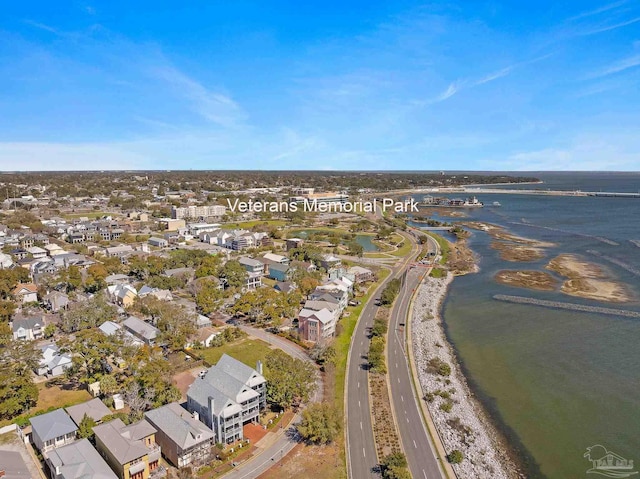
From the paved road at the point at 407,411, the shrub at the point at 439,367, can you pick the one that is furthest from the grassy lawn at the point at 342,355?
the shrub at the point at 439,367

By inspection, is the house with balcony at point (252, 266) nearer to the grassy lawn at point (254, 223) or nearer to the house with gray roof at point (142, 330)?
the house with gray roof at point (142, 330)

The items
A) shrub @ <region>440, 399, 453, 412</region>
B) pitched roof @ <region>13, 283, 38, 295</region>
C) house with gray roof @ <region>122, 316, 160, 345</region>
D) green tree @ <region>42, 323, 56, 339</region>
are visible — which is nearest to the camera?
shrub @ <region>440, 399, 453, 412</region>

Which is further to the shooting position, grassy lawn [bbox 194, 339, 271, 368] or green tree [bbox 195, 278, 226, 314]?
green tree [bbox 195, 278, 226, 314]

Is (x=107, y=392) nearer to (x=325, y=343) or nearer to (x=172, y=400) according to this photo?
(x=172, y=400)

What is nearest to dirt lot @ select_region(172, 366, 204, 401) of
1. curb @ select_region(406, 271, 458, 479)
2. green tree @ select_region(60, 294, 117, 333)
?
green tree @ select_region(60, 294, 117, 333)

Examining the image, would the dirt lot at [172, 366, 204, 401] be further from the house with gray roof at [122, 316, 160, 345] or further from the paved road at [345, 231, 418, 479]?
the paved road at [345, 231, 418, 479]

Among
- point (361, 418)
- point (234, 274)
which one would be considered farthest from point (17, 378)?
point (234, 274)
